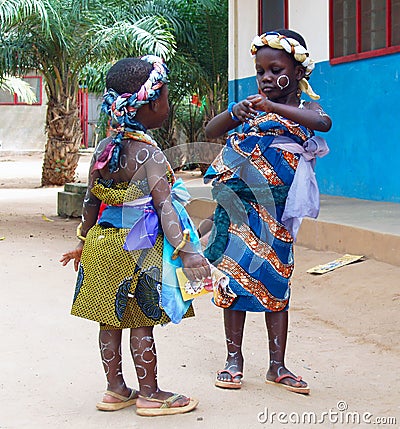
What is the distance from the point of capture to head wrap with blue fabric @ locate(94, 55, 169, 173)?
3.31 metres

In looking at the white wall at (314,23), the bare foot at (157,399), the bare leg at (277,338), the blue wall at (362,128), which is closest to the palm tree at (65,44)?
the white wall at (314,23)

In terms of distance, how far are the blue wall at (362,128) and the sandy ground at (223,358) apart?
79.2 inches

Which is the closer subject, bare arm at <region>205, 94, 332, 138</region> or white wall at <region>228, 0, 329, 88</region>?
bare arm at <region>205, 94, 332, 138</region>

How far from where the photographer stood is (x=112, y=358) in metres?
3.41

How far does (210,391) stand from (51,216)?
8.16m

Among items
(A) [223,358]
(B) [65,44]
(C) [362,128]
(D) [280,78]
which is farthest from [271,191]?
(B) [65,44]

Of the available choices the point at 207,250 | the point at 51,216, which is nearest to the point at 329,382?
the point at 207,250

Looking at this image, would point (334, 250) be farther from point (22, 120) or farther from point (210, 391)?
point (22, 120)

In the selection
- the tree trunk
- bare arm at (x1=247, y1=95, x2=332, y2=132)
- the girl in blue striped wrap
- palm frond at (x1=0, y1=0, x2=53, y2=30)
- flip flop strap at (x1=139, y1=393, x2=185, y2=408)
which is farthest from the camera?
the tree trunk

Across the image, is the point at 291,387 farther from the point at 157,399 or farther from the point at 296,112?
the point at 296,112

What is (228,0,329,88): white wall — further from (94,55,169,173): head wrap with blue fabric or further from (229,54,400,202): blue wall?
(94,55,169,173): head wrap with blue fabric

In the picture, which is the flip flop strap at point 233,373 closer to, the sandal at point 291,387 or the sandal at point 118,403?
the sandal at point 291,387

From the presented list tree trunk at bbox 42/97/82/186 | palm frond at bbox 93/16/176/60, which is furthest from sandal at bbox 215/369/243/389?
tree trunk at bbox 42/97/82/186

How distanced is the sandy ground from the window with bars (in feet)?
9.11
